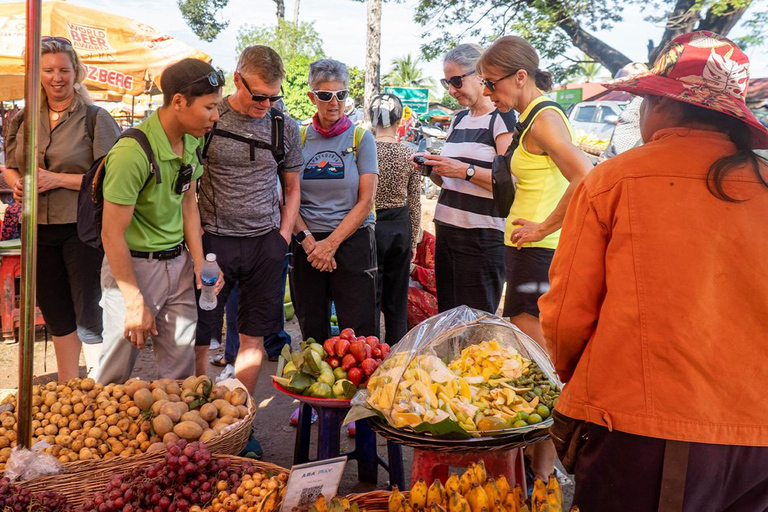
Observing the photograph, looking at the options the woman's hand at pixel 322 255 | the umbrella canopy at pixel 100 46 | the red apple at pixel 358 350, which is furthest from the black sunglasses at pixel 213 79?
the umbrella canopy at pixel 100 46

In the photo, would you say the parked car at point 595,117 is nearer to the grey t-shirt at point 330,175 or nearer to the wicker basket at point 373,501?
the grey t-shirt at point 330,175

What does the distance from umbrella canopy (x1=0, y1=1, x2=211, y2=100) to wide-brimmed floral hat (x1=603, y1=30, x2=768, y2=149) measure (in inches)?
222

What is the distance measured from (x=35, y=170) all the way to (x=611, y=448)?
1892 millimetres

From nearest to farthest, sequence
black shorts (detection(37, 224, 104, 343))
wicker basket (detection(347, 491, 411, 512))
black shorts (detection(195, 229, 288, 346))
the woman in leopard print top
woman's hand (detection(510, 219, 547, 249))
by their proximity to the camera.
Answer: wicker basket (detection(347, 491, 411, 512)) → woman's hand (detection(510, 219, 547, 249)) → black shorts (detection(195, 229, 288, 346)) → black shorts (detection(37, 224, 104, 343)) → the woman in leopard print top

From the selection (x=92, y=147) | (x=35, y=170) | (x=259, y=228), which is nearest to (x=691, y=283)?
(x=35, y=170)

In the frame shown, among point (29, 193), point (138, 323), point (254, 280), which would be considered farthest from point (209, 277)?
point (29, 193)

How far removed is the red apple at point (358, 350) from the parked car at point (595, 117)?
49.8 ft

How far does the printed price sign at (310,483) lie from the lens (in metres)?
1.91

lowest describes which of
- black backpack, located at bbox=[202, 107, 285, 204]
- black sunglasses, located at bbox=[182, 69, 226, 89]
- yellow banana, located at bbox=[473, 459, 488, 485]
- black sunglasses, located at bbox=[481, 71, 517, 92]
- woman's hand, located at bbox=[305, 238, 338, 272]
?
yellow banana, located at bbox=[473, 459, 488, 485]

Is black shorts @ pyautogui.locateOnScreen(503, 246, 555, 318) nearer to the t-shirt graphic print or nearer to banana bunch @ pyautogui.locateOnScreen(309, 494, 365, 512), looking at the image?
the t-shirt graphic print

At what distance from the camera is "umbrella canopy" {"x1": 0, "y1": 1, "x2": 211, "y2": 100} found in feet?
20.6

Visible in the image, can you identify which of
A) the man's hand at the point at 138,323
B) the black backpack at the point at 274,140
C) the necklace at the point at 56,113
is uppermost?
the necklace at the point at 56,113

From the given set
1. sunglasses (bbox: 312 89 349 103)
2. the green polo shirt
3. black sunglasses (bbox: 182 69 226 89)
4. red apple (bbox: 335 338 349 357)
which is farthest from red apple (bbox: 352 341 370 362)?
sunglasses (bbox: 312 89 349 103)

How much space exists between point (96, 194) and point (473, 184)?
2.01 metres
